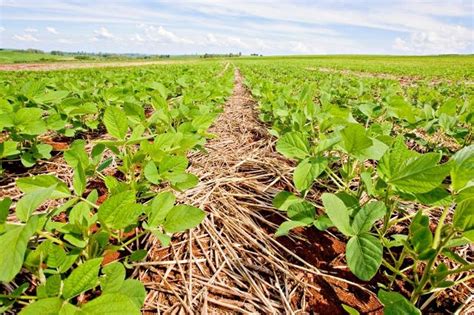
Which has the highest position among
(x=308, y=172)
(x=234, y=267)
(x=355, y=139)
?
(x=355, y=139)

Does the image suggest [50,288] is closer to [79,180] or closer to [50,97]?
[79,180]

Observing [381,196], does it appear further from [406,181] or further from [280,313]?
[280,313]

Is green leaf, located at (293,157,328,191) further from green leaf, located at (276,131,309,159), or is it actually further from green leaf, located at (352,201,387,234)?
green leaf, located at (352,201,387,234)

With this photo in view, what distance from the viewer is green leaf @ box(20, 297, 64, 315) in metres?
0.76

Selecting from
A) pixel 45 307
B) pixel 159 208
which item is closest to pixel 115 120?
pixel 159 208

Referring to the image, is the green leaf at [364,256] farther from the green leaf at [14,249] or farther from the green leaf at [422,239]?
the green leaf at [14,249]

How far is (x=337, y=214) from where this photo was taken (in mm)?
1090

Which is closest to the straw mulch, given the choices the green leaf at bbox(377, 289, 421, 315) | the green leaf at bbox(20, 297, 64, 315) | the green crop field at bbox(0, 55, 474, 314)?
the green crop field at bbox(0, 55, 474, 314)

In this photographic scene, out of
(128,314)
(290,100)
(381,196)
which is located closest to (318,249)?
(381,196)

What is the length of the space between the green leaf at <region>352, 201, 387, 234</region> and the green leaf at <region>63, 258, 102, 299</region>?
33.5 inches

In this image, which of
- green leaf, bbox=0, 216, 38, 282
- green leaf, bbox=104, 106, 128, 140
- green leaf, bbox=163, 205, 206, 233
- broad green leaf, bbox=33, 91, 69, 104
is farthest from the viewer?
broad green leaf, bbox=33, 91, 69, 104

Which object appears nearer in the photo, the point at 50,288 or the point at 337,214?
the point at 50,288

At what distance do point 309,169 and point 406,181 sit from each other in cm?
37

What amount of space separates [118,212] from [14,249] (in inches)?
12.8
